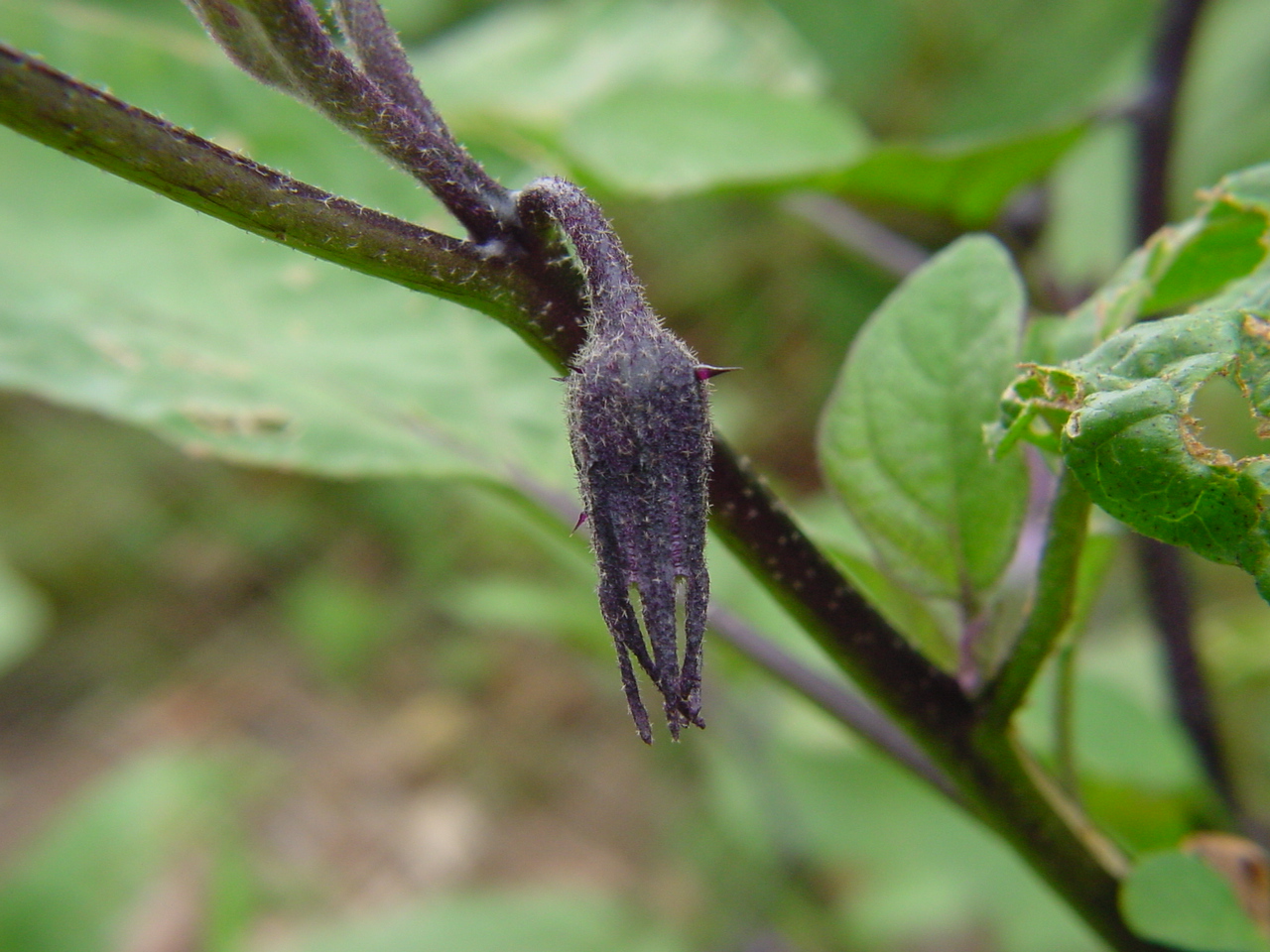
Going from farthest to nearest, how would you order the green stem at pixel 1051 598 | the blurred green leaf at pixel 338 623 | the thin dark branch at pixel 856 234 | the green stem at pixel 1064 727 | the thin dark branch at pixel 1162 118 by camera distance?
the blurred green leaf at pixel 338 623 → the thin dark branch at pixel 856 234 → the thin dark branch at pixel 1162 118 → the green stem at pixel 1064 727 → the green stem at pixel 1051 598

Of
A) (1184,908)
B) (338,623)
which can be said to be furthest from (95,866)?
(1184,908)

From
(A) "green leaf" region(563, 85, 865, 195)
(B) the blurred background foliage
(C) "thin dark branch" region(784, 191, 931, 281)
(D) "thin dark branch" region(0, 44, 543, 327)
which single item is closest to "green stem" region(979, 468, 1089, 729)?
(D) "thin dark branch" region(0, 44, 543, 327)

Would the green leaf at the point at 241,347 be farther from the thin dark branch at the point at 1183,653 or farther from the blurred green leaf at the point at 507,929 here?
the blurred green leaf at the point at 507,929

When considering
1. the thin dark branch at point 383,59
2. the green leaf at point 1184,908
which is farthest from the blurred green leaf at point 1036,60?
the thin dark branch at point 383,59

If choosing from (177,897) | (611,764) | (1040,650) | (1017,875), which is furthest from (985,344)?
(177,897)

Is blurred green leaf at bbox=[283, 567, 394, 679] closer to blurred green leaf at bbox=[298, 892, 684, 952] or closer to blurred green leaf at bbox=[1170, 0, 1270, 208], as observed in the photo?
blurred green leaf at bbox=[298, 892, 684, 952]

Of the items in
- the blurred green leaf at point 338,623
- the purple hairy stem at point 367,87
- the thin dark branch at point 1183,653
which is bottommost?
the blurred green leaf at point 338,623
